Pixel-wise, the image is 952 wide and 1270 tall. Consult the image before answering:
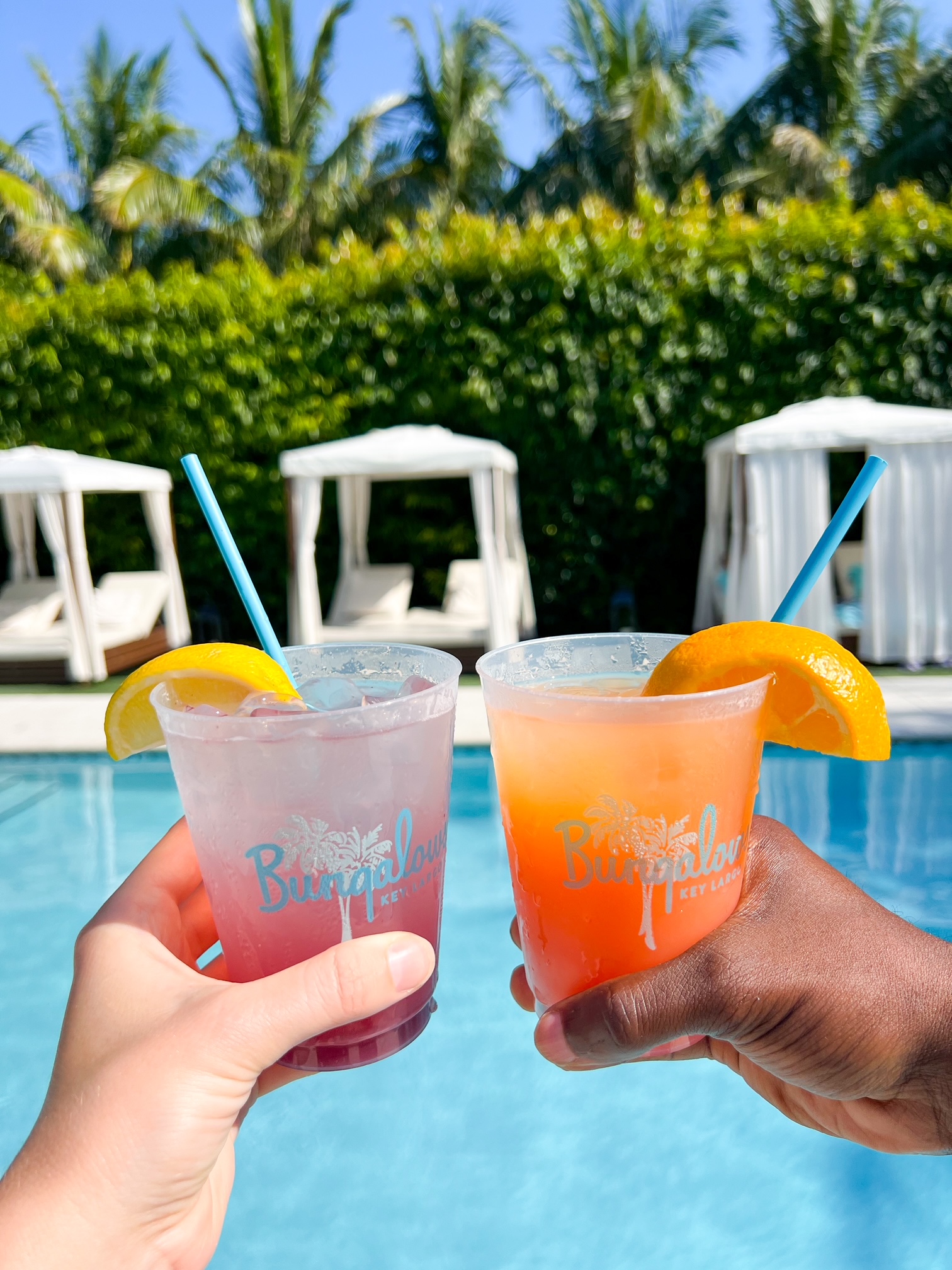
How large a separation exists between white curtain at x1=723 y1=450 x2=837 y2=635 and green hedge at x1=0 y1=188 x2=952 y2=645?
4.91 ft

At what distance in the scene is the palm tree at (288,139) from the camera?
17.0m

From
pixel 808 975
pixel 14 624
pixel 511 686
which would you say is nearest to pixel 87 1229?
pixel 511 686

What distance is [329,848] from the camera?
996 millimetres

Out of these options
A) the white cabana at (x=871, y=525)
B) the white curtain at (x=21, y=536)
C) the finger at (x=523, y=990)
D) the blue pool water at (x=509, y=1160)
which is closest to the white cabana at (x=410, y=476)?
the white cabana at (x=871, y=525)

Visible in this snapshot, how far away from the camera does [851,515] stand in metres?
1.14

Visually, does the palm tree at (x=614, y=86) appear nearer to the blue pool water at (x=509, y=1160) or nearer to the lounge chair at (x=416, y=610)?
the lounge chair at (x=416, y=610)

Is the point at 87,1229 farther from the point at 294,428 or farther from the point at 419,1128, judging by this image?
the point at 294,428

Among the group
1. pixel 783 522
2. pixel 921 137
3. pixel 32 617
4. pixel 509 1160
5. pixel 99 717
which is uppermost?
pixel 921 137

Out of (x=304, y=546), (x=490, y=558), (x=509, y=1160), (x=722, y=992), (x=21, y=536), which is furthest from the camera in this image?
(x=21, y=536)

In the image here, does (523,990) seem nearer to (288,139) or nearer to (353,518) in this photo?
(353,518)

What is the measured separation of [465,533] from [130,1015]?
27.8 ft

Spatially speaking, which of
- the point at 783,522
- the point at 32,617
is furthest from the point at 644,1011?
the point at 32,617

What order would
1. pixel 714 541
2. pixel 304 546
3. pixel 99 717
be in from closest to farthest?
pixel 99 717
pixel 304 546
pixel 714 541

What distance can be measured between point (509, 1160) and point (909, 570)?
6.16 m
